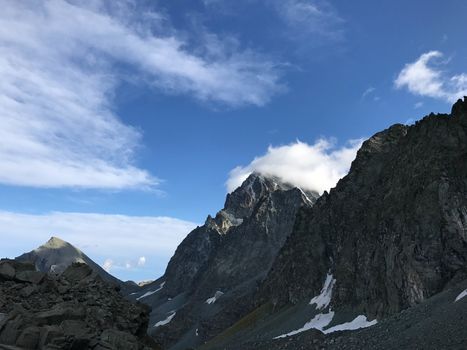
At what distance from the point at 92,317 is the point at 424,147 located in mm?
77425

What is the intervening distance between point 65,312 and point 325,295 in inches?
3481

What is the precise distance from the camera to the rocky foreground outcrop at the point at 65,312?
2789 centimetres

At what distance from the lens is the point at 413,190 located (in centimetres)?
8888

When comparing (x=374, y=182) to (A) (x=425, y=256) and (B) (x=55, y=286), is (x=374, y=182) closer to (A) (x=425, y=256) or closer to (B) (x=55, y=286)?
(A) (x=425, y=256)

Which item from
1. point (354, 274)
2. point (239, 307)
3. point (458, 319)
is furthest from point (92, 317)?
point (239, 307)

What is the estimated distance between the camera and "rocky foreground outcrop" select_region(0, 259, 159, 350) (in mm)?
27891

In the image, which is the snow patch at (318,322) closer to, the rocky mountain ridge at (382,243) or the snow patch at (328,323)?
the snow patch at (328,323)

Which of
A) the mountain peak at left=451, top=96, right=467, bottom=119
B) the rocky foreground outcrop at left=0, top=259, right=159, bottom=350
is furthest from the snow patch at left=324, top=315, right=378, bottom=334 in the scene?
the rocky foreground outcrop at left=0, top=259, right=159, bottom=350

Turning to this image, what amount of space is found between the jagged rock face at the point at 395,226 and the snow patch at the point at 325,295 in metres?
2.77

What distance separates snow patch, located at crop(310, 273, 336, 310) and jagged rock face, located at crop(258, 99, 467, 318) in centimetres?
277

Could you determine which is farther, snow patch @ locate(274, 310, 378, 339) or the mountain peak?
the mountain peak

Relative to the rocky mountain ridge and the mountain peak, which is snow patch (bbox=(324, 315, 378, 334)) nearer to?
the rocky mountain ridge

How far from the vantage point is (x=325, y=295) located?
11181 centimetres

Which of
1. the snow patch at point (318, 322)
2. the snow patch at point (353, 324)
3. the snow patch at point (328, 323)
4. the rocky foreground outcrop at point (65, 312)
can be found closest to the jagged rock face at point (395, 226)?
the snow patch at point (353, 324)
